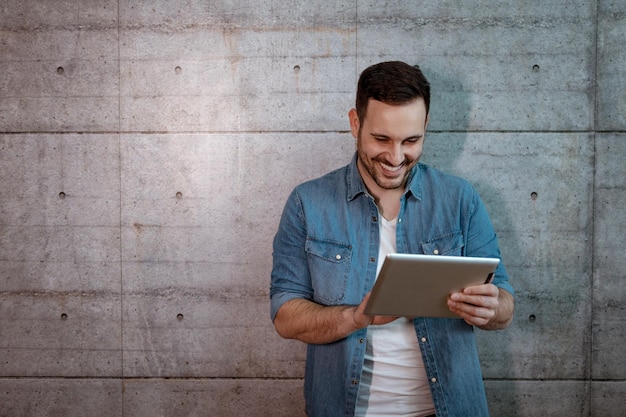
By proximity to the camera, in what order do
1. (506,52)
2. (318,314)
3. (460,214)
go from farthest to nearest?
1. (506,52)
2. (460,214)
3. (318,314)

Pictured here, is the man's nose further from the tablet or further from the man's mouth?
the tablet

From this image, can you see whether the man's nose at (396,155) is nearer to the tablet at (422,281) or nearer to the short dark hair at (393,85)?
the short dark hair at (393,85)

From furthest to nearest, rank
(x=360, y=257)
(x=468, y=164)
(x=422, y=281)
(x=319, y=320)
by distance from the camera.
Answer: (x=468, y=164), (x=360, y=257), (x=319, y=320), (x=422, y=281)

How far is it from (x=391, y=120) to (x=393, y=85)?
0.11 m

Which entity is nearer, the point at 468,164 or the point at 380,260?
the point at 380,260

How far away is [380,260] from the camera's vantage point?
181 centimetres

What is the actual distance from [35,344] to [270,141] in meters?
1.47

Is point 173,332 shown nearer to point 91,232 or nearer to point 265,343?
point 265,343

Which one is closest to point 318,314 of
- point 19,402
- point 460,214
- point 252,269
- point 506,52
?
point 460,214

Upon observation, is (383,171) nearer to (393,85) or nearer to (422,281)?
(393,85)

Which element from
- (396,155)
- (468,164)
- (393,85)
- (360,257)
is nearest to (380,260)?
(360,257)

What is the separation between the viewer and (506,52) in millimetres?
2594

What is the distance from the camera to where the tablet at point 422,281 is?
53.3 inches

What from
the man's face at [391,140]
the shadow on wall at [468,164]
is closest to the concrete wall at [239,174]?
the shadow on wall at [468,164]
